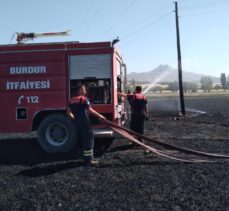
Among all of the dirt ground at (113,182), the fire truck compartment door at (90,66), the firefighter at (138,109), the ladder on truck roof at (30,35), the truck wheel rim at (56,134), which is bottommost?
the dirt ground at (113,182)

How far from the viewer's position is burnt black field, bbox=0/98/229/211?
680cm

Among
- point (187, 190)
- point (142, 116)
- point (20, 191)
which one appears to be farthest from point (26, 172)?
point (142, 116)

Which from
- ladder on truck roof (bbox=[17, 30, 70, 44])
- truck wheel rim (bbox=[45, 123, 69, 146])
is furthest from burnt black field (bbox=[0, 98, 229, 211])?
ladder on truck roof (bbox=[17, 30, 70, 44])

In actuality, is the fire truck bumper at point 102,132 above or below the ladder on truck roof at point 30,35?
below

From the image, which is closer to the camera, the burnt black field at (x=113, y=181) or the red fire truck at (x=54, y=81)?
the burnt black field at (x=113, y=181)

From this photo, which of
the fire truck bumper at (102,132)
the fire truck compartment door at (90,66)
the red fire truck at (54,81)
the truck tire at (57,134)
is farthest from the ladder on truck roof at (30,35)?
the fire truck bumper at (102,132)

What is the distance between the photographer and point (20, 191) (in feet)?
25.1

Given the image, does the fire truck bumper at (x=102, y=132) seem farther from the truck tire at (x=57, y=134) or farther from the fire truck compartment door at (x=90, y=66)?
the fire truck compartment door at (x=90, y=66)

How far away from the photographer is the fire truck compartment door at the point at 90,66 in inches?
452

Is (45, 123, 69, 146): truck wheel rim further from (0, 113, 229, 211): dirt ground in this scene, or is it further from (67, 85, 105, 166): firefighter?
(67, 85, 105, 166): firefighter

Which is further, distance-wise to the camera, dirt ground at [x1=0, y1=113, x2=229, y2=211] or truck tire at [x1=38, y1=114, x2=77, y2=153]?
truck tire at [x1=38, y1=114, x2=77, y2=153]

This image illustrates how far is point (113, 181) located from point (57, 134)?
3724 mm

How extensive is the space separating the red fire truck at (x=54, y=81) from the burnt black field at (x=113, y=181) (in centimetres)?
72

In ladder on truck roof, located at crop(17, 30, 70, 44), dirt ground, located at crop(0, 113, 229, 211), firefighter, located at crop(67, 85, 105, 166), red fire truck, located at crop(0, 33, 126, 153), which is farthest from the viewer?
ladder on truck roof, located at crop(17, 30, 70, 44)
